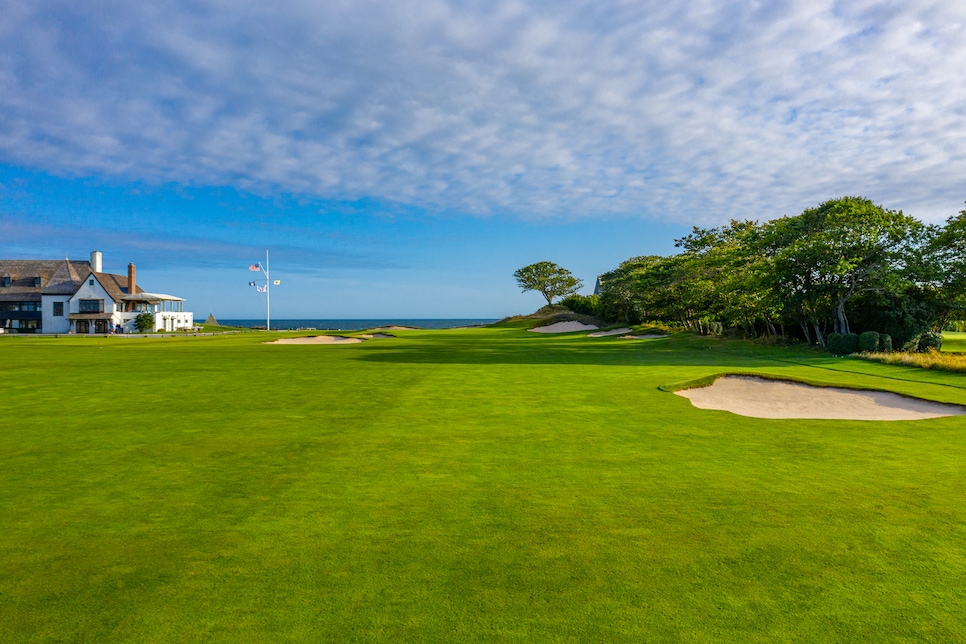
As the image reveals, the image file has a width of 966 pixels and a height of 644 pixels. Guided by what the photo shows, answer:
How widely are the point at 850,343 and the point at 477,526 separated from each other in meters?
25.6

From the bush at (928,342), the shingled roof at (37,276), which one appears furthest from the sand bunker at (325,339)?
the shingled roof at (37,276)

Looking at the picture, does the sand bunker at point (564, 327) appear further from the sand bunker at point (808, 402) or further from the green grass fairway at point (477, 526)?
the green grass fairway at point (477, 526)

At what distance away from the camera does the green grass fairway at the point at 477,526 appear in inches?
154

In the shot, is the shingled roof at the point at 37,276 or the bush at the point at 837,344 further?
the shingled roof at the point at 37,276

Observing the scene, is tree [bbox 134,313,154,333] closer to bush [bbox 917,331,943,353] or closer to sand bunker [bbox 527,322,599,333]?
sand bunker [bbox 527,322,599,333]

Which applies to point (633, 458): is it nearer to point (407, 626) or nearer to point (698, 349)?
point (407, 626)

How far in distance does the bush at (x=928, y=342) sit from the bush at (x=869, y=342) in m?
4.61

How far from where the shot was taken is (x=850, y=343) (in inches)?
973

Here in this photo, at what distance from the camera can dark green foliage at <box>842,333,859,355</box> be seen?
970 inches

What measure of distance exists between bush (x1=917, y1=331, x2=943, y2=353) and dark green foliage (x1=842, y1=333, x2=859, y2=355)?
520 cm

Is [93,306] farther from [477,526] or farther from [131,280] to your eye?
[477,526]

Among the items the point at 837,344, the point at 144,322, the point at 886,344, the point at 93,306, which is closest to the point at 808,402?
the point at 837,344

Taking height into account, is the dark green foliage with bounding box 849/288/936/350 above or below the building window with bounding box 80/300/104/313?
below

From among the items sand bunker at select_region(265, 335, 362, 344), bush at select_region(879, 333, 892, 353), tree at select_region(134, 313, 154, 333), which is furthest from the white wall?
bush at select_region(879, 333, 892, 353)
